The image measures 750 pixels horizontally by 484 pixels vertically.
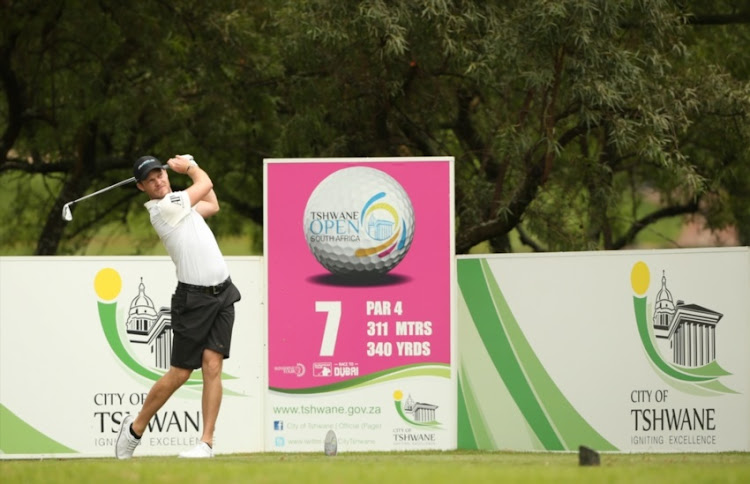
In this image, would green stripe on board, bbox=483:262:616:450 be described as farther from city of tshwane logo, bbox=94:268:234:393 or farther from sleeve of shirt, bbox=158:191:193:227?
sleeve of shirt, bbox=158:191:193:227

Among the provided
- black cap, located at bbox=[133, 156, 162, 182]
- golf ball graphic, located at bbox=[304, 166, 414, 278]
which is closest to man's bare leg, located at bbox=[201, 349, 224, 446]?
black cap, located at bbox=[133, 156, 162, 182]

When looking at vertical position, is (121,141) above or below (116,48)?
below

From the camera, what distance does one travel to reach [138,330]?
9719 mm

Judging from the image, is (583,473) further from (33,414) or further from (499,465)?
(33,414)

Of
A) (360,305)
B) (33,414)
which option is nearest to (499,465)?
(360,305)

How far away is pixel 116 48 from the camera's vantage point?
1578 centimetres

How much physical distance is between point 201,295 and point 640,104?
5.80 meters

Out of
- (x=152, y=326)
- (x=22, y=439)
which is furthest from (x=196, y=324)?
(x=22, y=439)

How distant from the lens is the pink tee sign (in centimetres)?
964

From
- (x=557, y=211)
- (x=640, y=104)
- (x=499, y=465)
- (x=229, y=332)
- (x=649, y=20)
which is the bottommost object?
(x=499, y=465)

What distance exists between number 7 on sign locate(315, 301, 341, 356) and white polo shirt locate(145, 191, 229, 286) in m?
1.78

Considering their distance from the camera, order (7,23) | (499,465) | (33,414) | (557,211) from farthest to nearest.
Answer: (7,23), (557,211), (33,414), (499,465)

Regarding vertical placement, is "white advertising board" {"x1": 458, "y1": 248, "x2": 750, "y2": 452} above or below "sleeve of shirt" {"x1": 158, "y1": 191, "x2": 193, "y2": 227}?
below

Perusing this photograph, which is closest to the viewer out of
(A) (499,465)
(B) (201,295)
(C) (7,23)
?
(A) (499,465)
